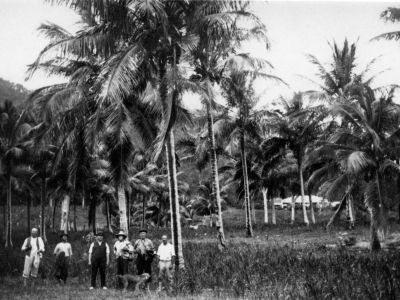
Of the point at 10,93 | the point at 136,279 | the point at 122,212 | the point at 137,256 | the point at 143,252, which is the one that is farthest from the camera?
the point at 10,93

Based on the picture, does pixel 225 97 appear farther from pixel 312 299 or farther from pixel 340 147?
pixel 312 299

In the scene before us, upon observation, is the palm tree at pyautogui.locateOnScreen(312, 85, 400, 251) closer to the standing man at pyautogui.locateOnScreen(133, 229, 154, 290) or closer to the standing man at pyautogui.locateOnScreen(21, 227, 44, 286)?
the standing man at pyautogui.locateOnScreen(133, 229, 154, 290)

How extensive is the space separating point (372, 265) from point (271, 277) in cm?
241

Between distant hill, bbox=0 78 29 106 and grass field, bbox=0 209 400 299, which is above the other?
distant hill, bbox=0 78 29 106

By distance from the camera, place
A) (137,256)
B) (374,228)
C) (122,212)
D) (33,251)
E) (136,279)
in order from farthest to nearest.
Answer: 1. (122,212)
2. (374,228)
3. (33,251)
4. (137,256)
5. (136,279)

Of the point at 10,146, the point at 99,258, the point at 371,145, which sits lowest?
the point at 99,258

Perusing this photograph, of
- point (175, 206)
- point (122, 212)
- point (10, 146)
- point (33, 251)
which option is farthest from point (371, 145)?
point (10, 146)

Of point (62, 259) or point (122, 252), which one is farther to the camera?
point (62, 259)

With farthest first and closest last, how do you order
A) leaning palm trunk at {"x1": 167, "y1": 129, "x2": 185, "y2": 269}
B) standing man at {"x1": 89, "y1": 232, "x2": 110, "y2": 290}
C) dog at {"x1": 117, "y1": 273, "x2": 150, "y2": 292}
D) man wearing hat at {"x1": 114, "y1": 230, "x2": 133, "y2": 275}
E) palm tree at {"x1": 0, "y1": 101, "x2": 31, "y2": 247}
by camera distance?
palm tree at {"x1": 0, "y1": 101, "x2": 31, "y2": 247} < leaning palm trunk at {"x1": 167, "y1": 129, "x2": 185, "y2": 269} < man wearing hat at {"x1": 114, "y1": 230, "x2": 133, "y2": 275} < standing man at {"x1": 89, "y1": 232, "x2": 110, "y2": 290} < dog at {"x1": 117, "y1": 273, "x2": 150, "y2": 292}

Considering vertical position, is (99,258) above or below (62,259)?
above

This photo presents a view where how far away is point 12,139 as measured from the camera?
27750 mm

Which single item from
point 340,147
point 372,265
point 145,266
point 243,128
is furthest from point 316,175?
point 145,266

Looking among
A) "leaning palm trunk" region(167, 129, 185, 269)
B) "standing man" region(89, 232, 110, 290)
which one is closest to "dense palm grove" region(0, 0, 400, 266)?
"leaning palm trunk" region(167, 129, 185, 269)

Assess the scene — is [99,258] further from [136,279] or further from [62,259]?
[62,259]
